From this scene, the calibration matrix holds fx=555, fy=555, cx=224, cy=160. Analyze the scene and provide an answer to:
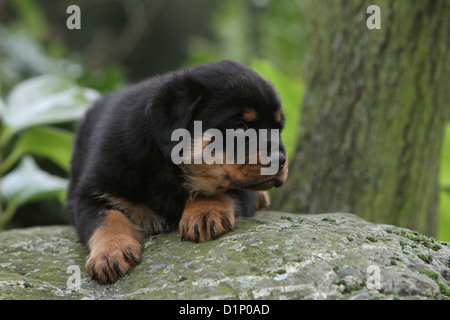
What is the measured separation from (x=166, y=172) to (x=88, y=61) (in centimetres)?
980

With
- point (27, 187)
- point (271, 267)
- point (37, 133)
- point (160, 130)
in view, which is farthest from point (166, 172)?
point (37, 133)

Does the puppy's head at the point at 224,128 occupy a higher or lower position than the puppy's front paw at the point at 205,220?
higher

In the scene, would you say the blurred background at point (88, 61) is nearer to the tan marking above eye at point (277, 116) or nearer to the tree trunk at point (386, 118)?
the tree trunk at point (386, 118)

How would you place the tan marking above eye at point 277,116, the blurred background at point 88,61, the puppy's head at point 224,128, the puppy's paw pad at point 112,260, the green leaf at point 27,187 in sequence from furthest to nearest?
the blurred background at point 88,61 → the green leaf at point 27,187 → the tan marking above eye at point 277,116 → the puppy's head at point 224,128 → the puppy's paw pad at point 112,260

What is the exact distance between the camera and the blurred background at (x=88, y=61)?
556 centimetres

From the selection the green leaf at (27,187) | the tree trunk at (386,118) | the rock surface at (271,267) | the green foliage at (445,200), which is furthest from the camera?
the green foliage at (445,200)

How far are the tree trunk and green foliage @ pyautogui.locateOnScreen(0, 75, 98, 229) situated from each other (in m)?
2.43

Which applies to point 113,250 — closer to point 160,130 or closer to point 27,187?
point 160,130

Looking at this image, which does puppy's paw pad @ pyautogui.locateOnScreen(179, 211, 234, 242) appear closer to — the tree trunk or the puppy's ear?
the puppy's ear

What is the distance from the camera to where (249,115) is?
304cm

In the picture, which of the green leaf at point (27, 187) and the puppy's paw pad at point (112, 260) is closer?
the puppy's paw pad at point (112, 260)

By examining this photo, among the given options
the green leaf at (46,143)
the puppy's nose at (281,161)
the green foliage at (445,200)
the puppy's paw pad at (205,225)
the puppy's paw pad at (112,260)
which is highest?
the puppy's nose at (281,161)

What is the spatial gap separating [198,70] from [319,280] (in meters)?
1.43

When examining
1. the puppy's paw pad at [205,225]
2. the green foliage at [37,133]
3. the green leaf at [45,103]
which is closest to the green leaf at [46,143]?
the green foliage at [37,133]
